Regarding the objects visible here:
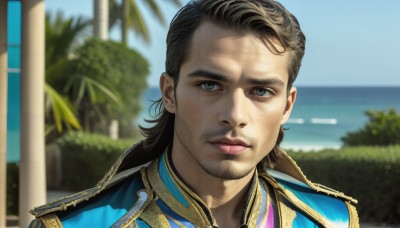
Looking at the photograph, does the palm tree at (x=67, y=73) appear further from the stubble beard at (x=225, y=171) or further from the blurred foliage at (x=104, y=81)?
the stubble beard at (x=225, y=171)

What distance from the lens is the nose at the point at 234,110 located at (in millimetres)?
2240

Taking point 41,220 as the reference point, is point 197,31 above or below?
above

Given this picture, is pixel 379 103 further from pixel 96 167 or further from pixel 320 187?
pixel 320 187

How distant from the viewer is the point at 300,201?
2.74 m

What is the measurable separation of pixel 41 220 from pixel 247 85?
0.74m

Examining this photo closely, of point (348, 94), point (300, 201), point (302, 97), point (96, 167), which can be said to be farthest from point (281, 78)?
point (348, 94)

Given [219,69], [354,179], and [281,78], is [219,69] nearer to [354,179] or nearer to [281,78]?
[281,78]

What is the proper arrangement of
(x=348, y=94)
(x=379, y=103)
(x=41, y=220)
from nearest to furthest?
1. (x=41, y=220)
2. (x=379, y=103)
3. (x=348, y=94)

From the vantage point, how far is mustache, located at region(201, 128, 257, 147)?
2.25 m

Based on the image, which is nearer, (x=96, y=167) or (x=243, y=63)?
(x=243, y=63)

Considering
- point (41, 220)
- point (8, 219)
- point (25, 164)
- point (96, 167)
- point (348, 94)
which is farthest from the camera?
point (348, 94)

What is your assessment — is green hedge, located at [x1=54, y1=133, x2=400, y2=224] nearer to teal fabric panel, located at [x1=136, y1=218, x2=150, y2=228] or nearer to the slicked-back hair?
the slicked-back hair

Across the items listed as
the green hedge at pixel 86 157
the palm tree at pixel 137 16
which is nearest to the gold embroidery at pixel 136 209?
the green hedge at pixel 86 157

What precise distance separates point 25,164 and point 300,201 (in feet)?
26.7
